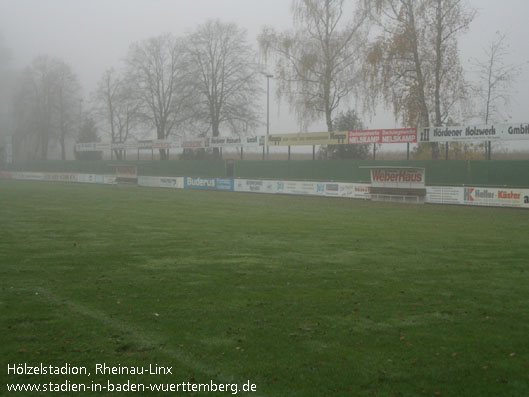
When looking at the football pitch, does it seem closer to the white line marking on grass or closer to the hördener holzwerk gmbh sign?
the white line marking on grass

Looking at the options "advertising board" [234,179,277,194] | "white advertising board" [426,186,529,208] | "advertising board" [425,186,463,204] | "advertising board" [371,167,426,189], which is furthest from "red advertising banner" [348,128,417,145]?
"advertising board" [234,179,277,194]

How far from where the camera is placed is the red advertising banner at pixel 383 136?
1206 inches

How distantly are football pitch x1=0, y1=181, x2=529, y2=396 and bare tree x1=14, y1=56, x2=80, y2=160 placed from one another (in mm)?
62041

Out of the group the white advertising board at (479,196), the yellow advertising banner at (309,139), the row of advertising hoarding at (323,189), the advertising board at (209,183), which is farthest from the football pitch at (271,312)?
the advertising board at (209,183)

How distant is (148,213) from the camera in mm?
21328

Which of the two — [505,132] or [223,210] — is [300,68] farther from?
[223,210]

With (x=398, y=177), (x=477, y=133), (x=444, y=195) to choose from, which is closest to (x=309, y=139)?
(x=398, y=177)

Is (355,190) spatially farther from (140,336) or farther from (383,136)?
(140,336)

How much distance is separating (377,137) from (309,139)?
230 inches

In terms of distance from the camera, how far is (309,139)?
36.5 m

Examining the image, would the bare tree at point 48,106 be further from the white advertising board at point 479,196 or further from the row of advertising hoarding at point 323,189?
the white advertising board at point 479,196

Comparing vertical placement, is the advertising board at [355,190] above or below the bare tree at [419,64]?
below

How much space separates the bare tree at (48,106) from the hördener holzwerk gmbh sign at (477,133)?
5629cm

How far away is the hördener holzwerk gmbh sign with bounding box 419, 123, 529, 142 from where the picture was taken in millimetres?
26484
